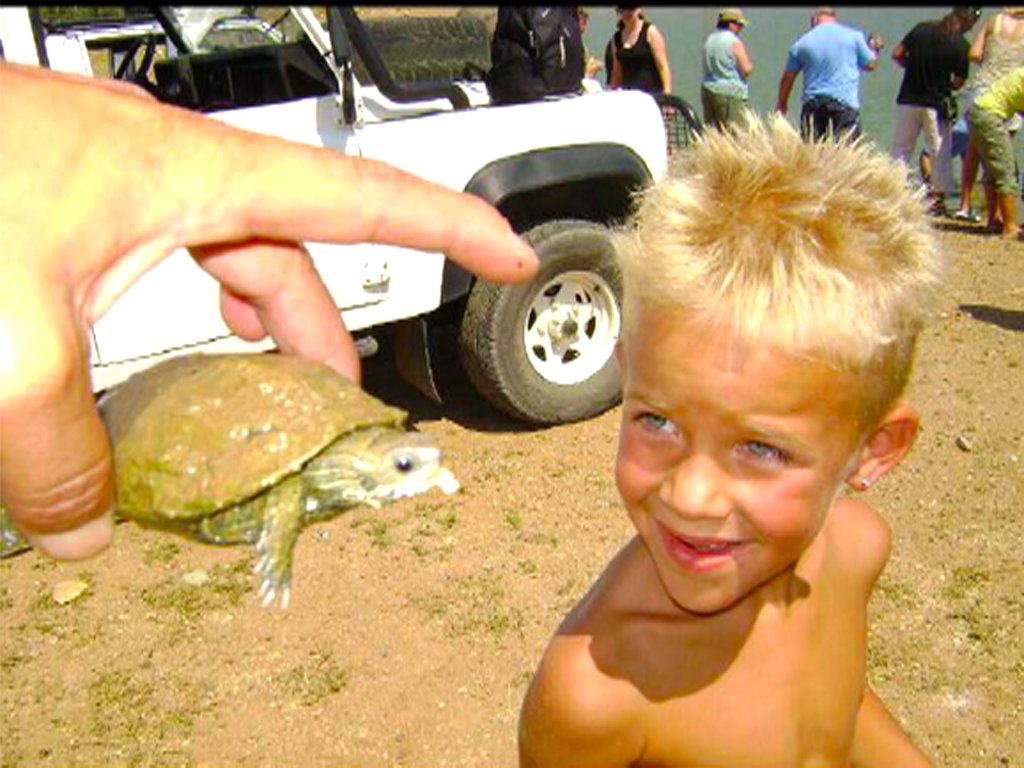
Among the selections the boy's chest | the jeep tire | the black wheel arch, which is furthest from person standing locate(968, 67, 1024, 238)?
the boy's chest

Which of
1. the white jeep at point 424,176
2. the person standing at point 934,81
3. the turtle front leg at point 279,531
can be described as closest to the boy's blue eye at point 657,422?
the turtle front leg at point 279,531

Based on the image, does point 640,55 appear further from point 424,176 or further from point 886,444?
point 886,444

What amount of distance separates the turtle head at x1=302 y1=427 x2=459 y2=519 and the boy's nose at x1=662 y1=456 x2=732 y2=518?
1.22 feet

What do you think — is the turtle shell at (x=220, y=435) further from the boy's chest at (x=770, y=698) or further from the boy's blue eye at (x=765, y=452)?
the boy's chest at (x=770, y=698)

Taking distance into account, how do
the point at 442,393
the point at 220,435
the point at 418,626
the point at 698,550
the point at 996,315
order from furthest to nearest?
1. the point at 996,315
2. the point at 442,393
3. the point at 418,626
4. the point at 698,550
5. the point at 220,435

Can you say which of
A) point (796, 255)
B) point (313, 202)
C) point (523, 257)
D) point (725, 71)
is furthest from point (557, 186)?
point (725, 71)

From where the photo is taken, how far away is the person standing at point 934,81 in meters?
9.17

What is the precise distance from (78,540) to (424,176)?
3441 mm

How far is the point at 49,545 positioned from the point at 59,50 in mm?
3984

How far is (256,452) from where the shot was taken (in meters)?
1.66

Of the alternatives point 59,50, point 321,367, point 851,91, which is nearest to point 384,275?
point 59,50

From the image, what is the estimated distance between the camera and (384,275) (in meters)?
4.56

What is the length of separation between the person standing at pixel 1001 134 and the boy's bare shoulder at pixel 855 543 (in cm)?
751

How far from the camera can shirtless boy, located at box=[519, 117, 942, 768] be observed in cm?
167
